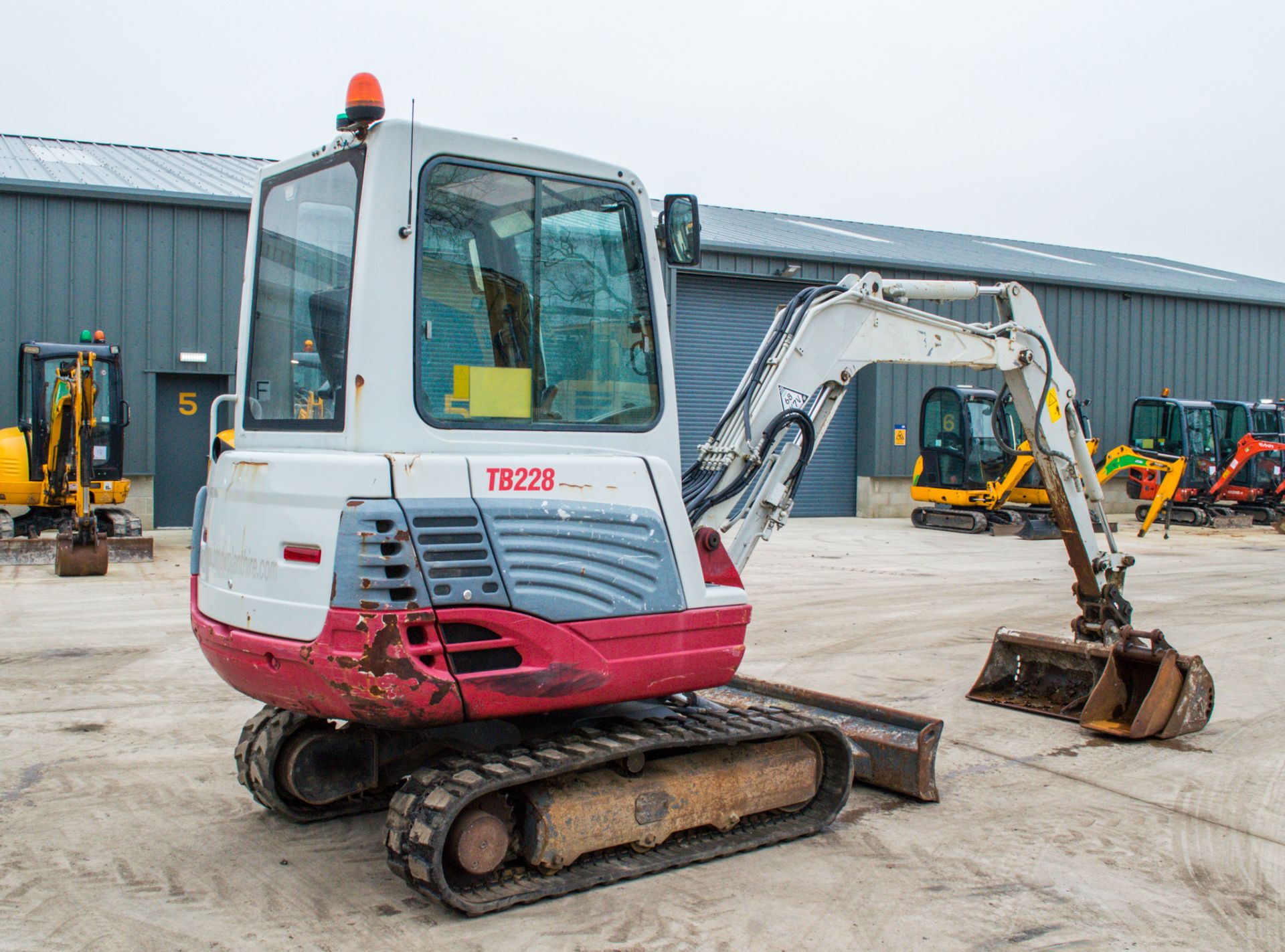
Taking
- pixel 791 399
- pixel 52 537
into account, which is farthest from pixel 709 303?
pixel 791 399

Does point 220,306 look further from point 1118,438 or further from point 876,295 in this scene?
point 1118,438

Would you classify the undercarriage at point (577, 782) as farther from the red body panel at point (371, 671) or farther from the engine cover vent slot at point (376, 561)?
the engine cover vent slot at point (376, 561)

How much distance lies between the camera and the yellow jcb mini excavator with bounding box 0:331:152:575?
15273 mm

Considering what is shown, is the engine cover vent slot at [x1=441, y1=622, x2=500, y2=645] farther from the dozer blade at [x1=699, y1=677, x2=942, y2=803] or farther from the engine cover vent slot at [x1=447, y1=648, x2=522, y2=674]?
the dozer blade at [x1=699, y1=677, x2=942, y2=803]

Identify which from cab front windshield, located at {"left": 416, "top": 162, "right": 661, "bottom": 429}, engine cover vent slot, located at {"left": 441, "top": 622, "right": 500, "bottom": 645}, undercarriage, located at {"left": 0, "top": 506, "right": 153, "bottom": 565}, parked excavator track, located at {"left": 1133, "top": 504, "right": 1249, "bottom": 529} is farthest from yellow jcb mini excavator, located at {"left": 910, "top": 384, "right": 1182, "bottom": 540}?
engine cover vent slot, located at {"left": 441, "top": 622, "right": 500, "bottom": 645}

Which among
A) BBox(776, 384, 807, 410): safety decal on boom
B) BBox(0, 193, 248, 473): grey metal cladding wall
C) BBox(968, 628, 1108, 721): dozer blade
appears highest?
BBox(0, 193, 248, 473): grey metal cladding wall

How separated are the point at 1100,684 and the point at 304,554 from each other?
506 centimetres

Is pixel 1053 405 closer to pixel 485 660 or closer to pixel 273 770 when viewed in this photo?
pixel 485 660

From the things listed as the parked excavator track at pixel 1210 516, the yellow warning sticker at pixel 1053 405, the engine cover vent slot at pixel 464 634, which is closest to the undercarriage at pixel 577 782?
the engine cover vent slot at pixel 464 634

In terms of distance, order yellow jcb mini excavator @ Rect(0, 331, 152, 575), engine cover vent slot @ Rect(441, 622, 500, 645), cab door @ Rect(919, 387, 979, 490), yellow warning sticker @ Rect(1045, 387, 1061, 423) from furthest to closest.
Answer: cab door @ Rect(919, 387, 979, 490) → yellow jcb mini excavator @ Rect(0, 331, 152, 575) → yellow warning sticker @ Rect(1045, 387, 1061, 423) → engine cover vent slot @ Rect(441, 622, 500, 645)

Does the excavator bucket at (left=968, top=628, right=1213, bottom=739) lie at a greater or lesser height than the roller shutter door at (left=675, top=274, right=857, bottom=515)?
lesser

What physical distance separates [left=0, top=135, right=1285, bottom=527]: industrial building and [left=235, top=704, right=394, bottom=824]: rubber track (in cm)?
1563

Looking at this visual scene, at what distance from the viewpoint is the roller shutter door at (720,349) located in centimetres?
2450

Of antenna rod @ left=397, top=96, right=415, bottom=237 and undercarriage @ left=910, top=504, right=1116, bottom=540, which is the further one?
undercarriage @ left=910, top=504, right=1116, bottom=540
